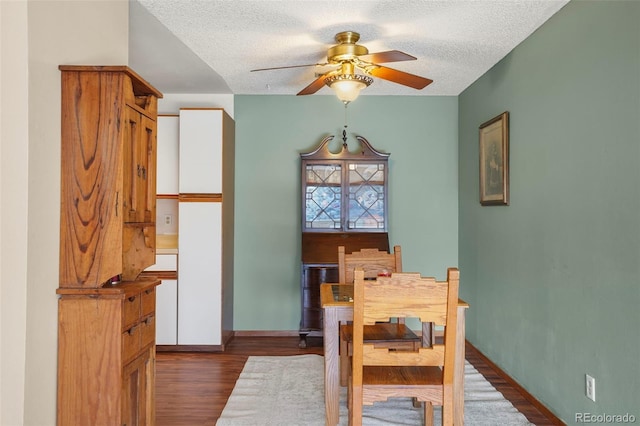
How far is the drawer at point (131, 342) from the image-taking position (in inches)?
74.1

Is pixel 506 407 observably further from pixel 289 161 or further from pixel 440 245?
pixel 289 161

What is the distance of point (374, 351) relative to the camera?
81.4 inches

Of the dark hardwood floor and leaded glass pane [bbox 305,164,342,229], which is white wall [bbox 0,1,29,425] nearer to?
the dark hardwood floor

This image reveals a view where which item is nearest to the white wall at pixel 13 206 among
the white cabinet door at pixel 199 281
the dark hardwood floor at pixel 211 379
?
the dark hardwood floor at pixel 211 379

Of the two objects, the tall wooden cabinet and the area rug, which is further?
the area rug

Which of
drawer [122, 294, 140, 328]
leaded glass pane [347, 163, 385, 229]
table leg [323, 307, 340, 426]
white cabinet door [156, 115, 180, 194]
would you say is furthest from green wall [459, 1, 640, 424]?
white cabinet door [156, 115, 180, 194]

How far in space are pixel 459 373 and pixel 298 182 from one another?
2.84 m

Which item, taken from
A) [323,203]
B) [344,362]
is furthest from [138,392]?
[323,203]

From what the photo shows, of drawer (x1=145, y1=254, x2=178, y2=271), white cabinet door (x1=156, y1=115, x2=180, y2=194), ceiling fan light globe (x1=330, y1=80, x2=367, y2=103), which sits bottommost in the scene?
drawer (x1=145, y1=254, x2=178, y2=271)

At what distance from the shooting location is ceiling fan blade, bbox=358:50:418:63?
2.70 metres

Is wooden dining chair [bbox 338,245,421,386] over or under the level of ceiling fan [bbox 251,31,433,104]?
under

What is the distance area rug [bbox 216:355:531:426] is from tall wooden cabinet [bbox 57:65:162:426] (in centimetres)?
108

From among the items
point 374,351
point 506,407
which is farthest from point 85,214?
point 506,407

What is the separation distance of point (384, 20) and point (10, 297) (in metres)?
2.50
